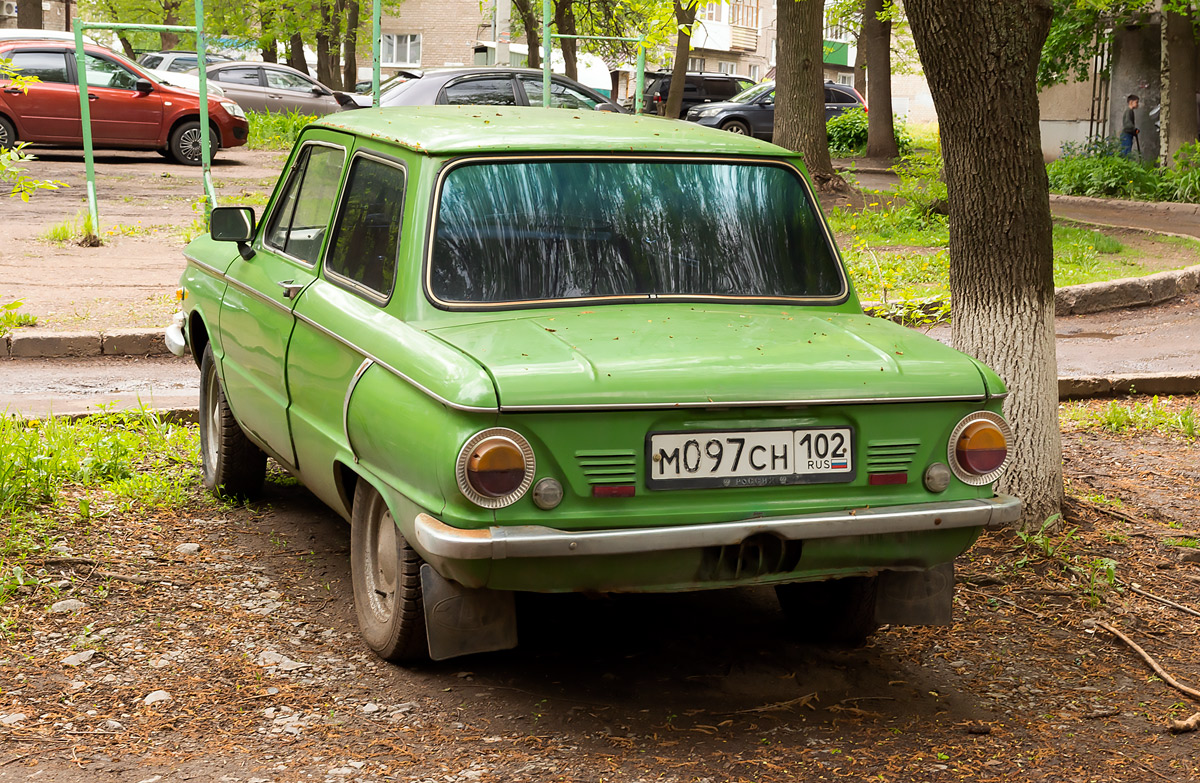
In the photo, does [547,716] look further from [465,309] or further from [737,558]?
[465,309]

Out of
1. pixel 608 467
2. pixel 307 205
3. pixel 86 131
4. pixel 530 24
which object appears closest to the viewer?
pixel 608 467

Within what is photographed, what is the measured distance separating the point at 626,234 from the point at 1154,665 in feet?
7.28

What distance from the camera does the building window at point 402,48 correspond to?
211ft

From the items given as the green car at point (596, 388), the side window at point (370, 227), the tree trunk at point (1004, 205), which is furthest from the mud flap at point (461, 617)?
the tree trunk at point (1004, 205)

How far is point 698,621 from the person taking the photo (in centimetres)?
451

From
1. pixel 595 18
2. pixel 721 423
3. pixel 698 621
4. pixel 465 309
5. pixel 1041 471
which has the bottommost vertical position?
pixel 698 621

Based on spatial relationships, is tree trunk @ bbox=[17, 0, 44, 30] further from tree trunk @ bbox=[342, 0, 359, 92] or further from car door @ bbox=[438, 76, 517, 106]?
car door @ bbox=[438, 76, 517, 106]

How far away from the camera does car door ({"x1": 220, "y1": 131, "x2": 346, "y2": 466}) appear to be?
4.61 meters

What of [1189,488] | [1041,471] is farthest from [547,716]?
[1189,488]

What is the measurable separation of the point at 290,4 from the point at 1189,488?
37656 millimetres

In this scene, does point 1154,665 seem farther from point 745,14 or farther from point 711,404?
point 745,14

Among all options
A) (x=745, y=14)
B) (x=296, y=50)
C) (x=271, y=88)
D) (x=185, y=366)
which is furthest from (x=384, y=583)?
(x=745, y=14)

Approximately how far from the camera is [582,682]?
12.9ft

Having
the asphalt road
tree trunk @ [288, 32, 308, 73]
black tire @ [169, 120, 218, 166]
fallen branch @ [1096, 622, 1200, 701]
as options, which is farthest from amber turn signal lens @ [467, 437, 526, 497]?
tree trunk @ [288, 32, 308, 73]
